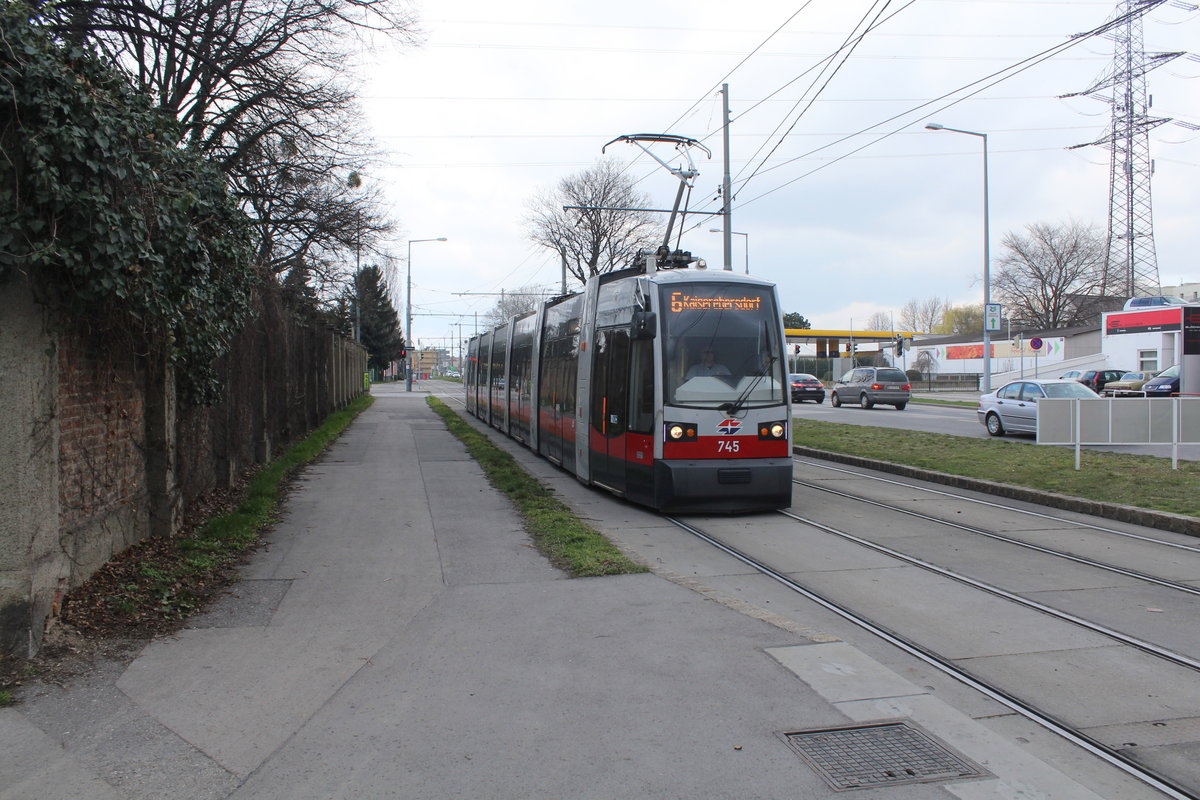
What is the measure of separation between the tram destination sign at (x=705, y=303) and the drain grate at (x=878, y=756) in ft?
23.0

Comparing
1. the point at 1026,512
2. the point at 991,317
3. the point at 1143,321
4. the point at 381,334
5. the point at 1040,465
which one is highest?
the point at 381,334

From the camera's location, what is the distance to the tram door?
11.8m

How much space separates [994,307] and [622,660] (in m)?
32.3

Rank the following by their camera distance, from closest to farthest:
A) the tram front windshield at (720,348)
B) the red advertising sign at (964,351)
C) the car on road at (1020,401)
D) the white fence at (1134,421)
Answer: the tram front windshield at (720,348) → the white fence at (1134,421) → the car on road at (1020,401) → the red advertising sign at (964,351)

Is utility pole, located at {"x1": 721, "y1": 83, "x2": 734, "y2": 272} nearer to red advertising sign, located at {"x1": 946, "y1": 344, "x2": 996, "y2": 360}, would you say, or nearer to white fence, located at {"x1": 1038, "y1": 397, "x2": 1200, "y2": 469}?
white fence, located at {"x1": 1038, "y1": 397, "x2": 1200, "y2": 469}

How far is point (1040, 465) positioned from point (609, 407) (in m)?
7.78

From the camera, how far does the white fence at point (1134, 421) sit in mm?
13883

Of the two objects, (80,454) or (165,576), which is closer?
(80,454)

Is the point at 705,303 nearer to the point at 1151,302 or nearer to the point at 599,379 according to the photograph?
the point at 599,379

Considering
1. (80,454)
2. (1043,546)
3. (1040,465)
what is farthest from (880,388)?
(80,454)

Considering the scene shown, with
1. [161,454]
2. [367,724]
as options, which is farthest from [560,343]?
[367,724]

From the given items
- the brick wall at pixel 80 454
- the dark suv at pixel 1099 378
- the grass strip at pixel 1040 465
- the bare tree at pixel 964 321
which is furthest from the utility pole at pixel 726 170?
the bare tree at pixel 964 321

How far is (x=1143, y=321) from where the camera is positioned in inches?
2046

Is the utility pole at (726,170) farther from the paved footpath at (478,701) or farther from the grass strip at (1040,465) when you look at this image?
the paved footpath at (478,701)
